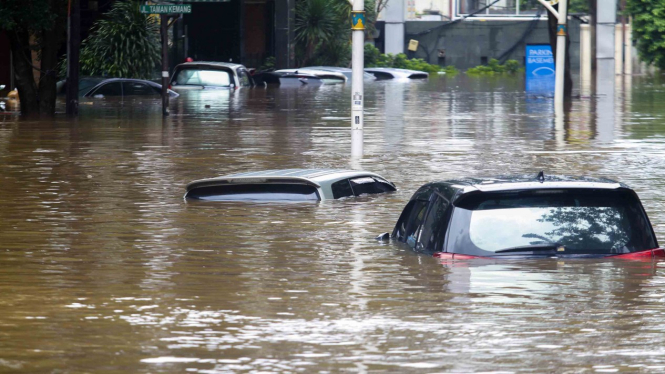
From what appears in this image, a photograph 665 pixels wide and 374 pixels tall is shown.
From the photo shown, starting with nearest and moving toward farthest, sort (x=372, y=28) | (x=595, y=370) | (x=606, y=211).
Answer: (x=595, y=370) → (x=606, y=211) → (x=372, y=28)

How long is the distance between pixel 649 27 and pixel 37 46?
45.0 metres

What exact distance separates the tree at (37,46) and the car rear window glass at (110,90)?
6.16 meters

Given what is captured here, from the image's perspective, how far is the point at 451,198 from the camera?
8516 millimetres

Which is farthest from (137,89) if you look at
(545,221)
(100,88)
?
(545,221)

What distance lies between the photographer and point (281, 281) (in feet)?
31.9

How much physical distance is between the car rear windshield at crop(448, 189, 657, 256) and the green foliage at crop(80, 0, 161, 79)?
34.4 meters

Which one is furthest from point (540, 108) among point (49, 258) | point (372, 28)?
point (372, 28)

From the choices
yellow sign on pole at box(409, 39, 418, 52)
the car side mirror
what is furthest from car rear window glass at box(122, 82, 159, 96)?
yellow sign on pole at box(409, 39, 418, 52)

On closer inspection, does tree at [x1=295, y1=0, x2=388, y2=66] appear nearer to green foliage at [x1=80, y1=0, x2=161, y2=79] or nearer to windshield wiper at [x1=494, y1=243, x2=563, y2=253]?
green foliage at [x1=80, y1=0, x2=161, y2=79]

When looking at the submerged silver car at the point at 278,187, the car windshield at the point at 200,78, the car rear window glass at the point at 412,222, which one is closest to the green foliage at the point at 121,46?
the car windshield at the point at 200,78

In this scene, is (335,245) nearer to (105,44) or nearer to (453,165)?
(453,165)

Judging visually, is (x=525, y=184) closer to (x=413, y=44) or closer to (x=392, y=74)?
(x=392, y=74)

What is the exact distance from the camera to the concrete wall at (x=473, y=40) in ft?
246

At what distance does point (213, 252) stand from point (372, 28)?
61.4 meters
